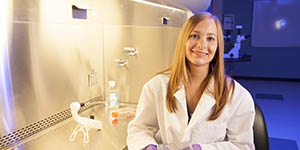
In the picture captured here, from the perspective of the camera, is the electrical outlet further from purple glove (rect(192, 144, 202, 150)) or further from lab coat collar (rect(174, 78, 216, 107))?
purple glove (rect(192, 144, 202, 150))

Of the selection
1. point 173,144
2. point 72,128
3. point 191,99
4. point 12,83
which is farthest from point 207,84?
point 12,83

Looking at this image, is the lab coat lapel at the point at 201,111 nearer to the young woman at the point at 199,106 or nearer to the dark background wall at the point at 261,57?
the young woman at the point at 199,106

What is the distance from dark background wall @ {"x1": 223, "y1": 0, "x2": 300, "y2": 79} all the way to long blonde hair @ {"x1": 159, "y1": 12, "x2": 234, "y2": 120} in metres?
5.20

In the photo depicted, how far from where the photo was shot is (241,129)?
976 millimetres

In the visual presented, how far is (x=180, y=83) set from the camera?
3.34 ft

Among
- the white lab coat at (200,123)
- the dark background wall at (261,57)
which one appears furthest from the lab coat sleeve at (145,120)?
the dark background wall at (261,57)

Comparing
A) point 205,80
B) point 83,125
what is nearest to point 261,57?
point 205,80

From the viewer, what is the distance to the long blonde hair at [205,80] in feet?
3.23

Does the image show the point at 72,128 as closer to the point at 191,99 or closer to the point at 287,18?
the point at 191,99

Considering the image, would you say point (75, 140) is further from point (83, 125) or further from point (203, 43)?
point (203, 43)

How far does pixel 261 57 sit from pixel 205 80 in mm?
5258

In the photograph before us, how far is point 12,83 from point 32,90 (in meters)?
0.12

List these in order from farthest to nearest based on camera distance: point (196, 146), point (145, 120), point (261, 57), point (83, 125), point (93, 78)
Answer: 1. point (261, 57)
2. point (93, 78)
3. point (83, 125)
4. point (145, 120)
5. point (196, 146)

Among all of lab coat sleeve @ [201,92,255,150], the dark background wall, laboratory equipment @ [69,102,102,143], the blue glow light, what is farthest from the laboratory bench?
the dark background wall
